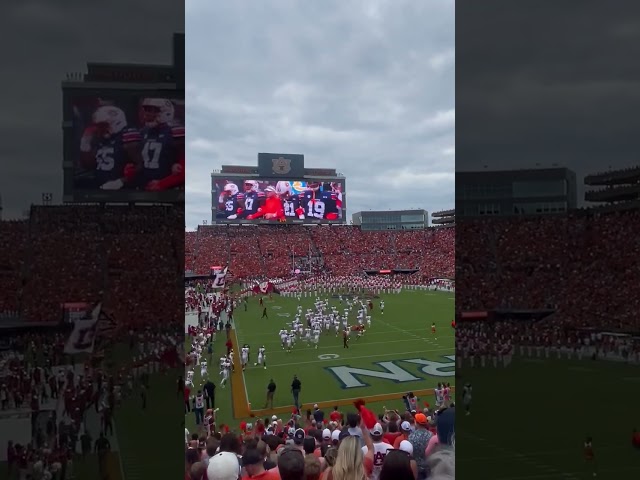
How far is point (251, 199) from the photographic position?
177ft

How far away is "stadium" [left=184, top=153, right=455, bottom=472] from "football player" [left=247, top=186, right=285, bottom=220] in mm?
184

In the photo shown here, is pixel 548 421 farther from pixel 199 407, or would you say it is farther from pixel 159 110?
pixel 159 110

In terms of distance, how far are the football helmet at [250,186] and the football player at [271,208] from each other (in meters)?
1.06

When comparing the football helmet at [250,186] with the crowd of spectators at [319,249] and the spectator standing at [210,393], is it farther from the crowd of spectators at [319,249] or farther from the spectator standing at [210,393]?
the spectator standing at [210,393]

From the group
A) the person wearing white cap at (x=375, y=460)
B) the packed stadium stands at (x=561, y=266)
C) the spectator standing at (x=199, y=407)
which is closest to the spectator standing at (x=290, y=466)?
the person wearing white cap at (x=375, y=460)

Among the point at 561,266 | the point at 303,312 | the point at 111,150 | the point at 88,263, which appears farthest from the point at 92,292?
the point at 561,266

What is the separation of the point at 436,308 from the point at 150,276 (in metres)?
21.4

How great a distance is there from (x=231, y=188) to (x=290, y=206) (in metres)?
6.19

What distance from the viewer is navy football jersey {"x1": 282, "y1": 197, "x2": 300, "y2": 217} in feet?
179

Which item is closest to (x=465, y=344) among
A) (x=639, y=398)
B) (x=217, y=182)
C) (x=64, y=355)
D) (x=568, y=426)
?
(x=639, y=398)

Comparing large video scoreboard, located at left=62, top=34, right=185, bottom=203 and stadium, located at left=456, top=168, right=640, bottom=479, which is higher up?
large video scoreboard, located at left=62, top=34, right=185, bottom=203

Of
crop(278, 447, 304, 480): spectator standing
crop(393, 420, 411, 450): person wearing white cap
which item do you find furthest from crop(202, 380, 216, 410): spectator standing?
crop(278, 447, 304, 480): spectator standing

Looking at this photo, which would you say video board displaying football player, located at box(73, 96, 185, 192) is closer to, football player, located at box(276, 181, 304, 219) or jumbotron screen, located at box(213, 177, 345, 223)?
jumbotron screen, located at box(213, 177, 345, 223)

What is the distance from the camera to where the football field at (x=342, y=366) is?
36.5 ft
